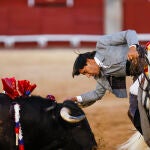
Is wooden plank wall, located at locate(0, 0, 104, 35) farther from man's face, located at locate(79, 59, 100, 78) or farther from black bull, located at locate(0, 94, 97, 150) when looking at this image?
black bull, located at locate(0, 94, 97, 150)

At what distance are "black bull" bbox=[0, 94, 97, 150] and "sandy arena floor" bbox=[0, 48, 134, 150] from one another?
0.48m

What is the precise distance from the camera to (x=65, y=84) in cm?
697

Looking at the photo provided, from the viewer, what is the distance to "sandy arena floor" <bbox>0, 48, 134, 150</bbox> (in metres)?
4.60

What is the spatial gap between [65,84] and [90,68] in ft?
12.0

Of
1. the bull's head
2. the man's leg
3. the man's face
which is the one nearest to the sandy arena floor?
the man's leg

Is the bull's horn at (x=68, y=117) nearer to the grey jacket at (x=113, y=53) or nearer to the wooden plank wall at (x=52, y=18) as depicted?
the grey jacket at (x=113, y=53)

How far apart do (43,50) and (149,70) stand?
7888 millimetres

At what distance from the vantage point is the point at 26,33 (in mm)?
11930

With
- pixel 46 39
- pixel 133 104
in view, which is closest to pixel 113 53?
pixel 133 104

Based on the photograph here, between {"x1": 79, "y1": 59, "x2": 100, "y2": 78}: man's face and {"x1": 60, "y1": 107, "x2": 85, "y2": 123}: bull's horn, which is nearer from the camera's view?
{"x1": 60, "y1": 107, "x2": 85, "y2": 123}: bull's horn

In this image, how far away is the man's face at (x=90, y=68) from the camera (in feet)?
10.8

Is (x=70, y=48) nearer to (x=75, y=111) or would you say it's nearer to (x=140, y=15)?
(x=140, y=15)

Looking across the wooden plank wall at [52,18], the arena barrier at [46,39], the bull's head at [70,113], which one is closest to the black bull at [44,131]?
the bull's head at [70,113]

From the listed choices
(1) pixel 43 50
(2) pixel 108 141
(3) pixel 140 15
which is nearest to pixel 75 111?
(2) pixel 108 141
